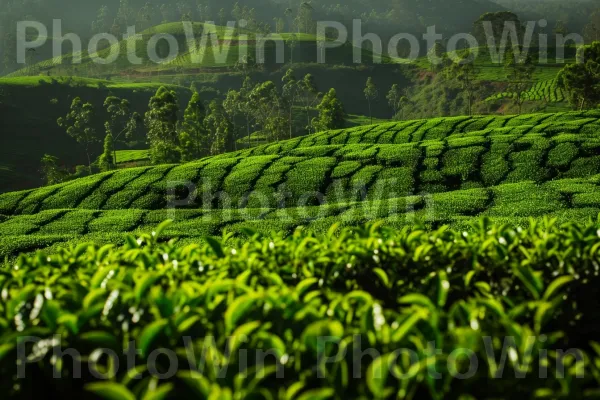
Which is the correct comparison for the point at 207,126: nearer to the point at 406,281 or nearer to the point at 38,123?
the point at 38,123

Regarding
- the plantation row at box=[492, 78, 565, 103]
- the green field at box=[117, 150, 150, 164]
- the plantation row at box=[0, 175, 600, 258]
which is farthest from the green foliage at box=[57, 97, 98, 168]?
the plantation row at box=[492, 78, 565, 103]

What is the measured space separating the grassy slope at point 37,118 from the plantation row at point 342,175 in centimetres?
4001

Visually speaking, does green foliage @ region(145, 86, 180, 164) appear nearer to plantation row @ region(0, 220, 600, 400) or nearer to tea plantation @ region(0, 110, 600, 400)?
tea plantation @ region(0, 110, 600, 400)

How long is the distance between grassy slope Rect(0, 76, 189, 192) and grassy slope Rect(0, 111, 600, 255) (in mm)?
41176

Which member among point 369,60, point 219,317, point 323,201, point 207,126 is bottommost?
point 323,201

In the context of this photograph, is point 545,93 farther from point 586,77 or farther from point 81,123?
point 81,123

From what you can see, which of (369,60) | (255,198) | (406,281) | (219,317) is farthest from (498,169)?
(369,60)

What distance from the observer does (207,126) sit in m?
66.1

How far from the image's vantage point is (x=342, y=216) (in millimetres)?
13906

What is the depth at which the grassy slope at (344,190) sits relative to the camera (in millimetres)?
13773

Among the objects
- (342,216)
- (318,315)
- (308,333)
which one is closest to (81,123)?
(342,216)

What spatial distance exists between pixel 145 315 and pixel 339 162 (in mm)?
18338

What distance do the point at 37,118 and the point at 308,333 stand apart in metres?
83.8

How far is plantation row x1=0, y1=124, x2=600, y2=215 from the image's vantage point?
1786 centimetres
